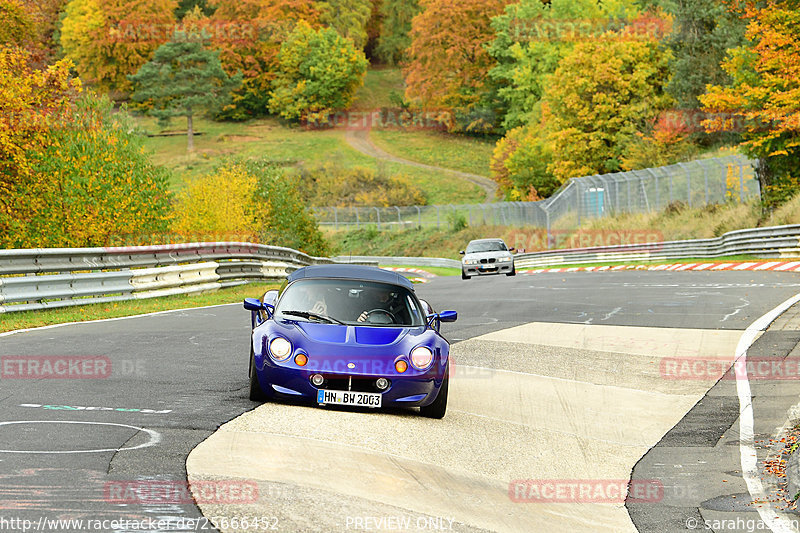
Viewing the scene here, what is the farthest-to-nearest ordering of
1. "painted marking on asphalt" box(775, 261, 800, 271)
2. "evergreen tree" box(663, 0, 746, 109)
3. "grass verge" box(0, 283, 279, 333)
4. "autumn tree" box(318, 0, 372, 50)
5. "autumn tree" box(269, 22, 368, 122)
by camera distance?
"autumn tree" box(318, 0, 372, 50) < "autumn tree" box(269, 22, 368, 122) < "evergreen tree" box(663, 0, 746, 109) < "painted marking on asphalt" box(775, 261, 800, 271) < "grass verge" box(0, 283, 279, 333)

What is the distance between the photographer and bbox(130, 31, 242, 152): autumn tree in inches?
4193

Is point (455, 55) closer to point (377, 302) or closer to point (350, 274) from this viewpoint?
point (350, 274)

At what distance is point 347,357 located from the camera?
8719 millimetres

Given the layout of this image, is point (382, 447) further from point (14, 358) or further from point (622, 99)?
point (622, 99)

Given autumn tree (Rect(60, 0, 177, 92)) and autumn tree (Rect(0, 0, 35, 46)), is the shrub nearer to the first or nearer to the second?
autumn tree (Rect(0, 0, 35, 46))

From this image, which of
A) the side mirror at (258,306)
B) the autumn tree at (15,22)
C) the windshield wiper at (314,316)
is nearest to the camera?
the windshield wiper at (314,316)

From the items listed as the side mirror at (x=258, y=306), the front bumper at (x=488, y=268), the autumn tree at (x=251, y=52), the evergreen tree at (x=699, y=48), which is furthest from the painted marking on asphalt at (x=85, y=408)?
the autumn tree at (x=251, y=52)

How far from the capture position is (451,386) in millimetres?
11055

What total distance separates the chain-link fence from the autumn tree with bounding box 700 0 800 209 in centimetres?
314

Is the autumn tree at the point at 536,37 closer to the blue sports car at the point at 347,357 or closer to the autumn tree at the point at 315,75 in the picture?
the autumn tree at the point at 315,75

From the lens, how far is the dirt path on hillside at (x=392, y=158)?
93312mm

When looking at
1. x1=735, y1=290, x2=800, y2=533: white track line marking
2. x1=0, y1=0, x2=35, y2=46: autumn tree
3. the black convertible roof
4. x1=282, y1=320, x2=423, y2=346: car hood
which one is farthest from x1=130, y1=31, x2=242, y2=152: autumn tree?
x1=282, y1=320, x2=423, y2=346: car hood

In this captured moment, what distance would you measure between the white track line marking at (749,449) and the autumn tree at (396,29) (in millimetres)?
129270

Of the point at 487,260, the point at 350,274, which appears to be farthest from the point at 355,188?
the point at 350,274
